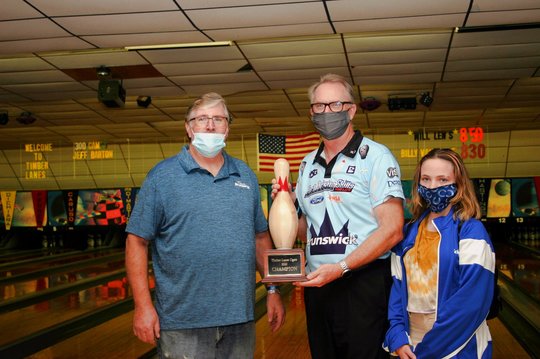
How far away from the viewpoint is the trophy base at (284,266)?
212 centimetres

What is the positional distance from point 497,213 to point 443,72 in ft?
18.7

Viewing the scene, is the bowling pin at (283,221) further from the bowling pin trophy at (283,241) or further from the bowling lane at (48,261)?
the bowling lane at (48,261)

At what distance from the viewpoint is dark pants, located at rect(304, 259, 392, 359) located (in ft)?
7.33

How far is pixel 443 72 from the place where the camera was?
7.32m

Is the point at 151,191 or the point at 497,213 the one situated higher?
the point at 151,191

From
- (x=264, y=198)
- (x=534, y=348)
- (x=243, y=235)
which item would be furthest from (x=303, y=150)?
(x=243, y=235)

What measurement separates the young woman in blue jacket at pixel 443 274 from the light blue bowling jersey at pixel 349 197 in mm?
123

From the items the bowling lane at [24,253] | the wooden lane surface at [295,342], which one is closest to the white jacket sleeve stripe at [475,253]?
the wooden lane surface at [295,342]

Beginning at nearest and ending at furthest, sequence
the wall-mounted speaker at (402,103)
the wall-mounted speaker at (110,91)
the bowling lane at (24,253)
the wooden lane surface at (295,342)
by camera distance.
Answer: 1. the wooden lane surface at (295,342)
2. the wall-mounted speaker at (110,91)
3. the wall-mounted speaker at (402,103)
4. the bowling lane at (24,253)

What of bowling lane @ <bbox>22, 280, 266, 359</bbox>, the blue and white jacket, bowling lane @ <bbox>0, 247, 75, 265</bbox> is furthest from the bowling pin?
bowling lane @ <bbox>0, 247, 75, 265</bbox>

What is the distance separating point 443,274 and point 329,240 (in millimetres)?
416

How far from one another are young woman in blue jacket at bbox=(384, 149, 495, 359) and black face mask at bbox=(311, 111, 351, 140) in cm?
32

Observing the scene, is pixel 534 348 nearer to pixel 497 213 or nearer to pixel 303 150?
pixel 303 150

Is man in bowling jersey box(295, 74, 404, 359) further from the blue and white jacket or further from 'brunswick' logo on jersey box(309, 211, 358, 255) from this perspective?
the blue and white jacket
